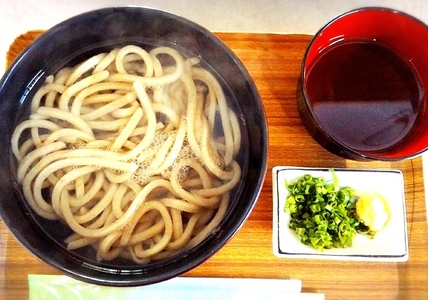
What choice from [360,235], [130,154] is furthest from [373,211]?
[130,154]

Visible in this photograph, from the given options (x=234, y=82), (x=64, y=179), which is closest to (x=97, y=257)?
(x=64, y=179)

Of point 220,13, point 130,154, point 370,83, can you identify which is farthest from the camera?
point 220,13

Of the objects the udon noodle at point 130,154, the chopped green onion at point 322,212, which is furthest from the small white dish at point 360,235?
the udon noodle at point 130,154

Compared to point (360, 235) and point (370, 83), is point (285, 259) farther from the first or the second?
point (370, 83)

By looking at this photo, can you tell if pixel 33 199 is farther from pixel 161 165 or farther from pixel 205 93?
pixel 205 93

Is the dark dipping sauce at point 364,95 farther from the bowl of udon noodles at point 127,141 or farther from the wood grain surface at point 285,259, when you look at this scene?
the bowl of udon noodles at point 127,141
